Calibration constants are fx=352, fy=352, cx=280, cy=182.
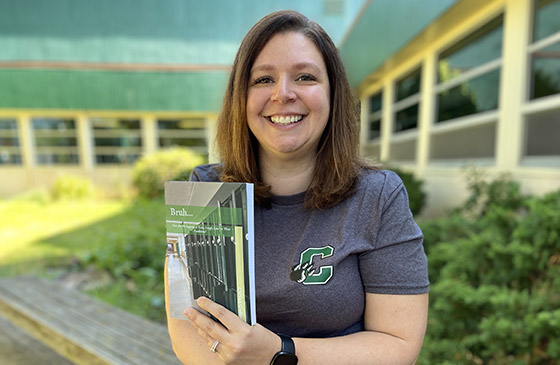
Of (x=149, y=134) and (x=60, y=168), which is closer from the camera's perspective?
(x=60, y=168)

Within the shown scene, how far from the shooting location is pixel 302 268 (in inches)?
40.4

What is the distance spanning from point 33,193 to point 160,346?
10.5 m

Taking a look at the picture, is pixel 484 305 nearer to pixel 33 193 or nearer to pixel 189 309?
pixel 189 309

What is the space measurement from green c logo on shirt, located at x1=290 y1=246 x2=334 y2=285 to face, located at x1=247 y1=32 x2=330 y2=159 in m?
0.31

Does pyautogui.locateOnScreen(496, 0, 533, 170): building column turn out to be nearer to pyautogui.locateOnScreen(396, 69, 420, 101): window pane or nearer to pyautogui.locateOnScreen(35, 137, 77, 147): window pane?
pyautogui.locateOnScreen(396, 69, 420, 101): window pane

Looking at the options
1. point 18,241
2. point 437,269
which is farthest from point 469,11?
point 18,241

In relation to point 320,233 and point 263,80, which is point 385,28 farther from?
point 320,233

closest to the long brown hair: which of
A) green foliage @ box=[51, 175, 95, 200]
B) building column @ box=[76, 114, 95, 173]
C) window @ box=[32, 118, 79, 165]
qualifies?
green foliage @ box=[51, 175, 95, 200]

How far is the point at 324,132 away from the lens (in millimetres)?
1169

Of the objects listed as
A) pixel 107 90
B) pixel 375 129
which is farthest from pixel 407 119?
pixel 107 90

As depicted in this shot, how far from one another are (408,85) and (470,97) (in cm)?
255

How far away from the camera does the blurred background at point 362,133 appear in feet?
7.77

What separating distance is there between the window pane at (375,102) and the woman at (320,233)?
8.83 meters

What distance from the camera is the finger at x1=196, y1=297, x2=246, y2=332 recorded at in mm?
858
